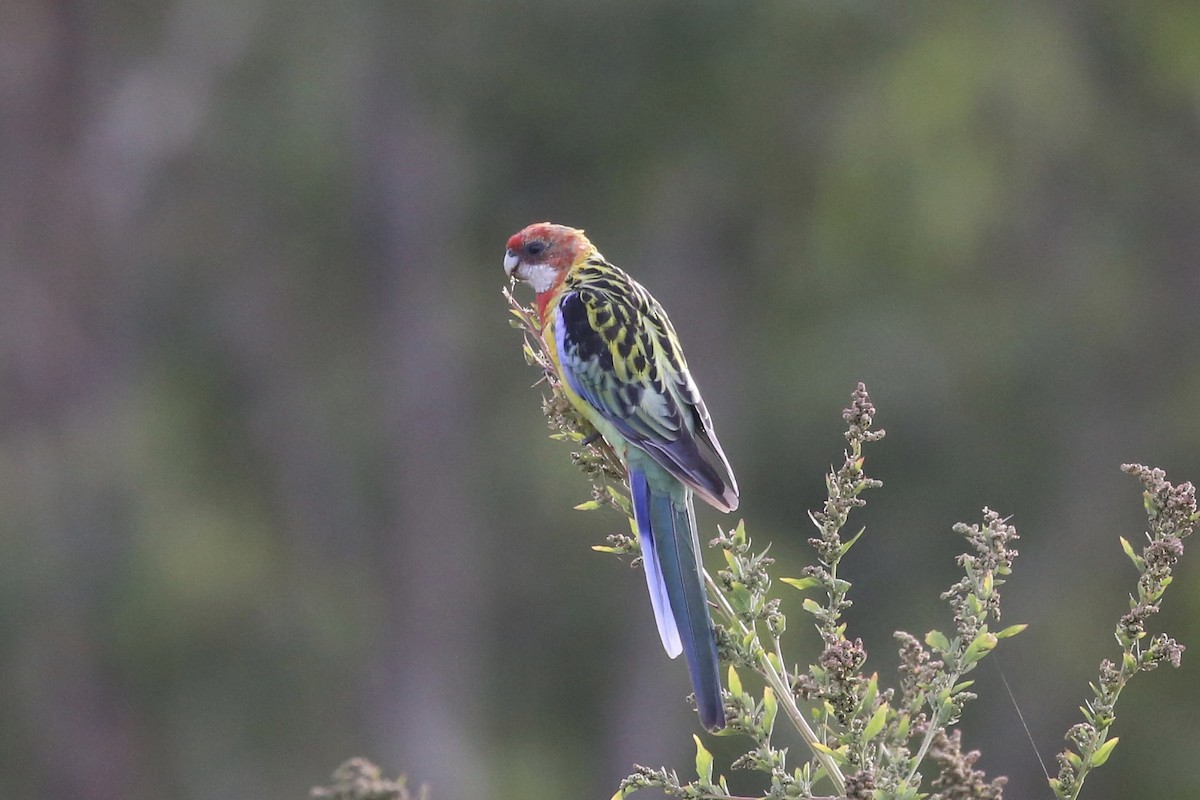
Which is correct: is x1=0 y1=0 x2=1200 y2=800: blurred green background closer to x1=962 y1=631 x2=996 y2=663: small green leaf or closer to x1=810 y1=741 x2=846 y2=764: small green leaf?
x1=962 y1=631 x2=996 y2=663: small green leaf

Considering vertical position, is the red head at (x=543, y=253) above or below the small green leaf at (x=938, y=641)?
above

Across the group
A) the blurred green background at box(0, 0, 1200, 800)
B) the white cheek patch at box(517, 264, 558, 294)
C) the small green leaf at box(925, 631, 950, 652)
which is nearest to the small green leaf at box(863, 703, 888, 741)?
the small green leaf at box(925, 631, 950, 652)

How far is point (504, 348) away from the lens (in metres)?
17.4

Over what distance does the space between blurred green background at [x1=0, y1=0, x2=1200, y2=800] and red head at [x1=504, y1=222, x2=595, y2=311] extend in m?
7.84

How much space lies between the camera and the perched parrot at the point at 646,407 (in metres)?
3.46

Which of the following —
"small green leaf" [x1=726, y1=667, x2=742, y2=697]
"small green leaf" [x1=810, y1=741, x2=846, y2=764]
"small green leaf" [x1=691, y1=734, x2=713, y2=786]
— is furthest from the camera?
"small green leaf" [x1=726, y1=667, x2=742, y2=697]

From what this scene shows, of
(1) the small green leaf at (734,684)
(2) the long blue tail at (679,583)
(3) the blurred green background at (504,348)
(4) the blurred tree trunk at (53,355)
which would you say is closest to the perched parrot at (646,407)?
(2) the long blue tail at (679,583)

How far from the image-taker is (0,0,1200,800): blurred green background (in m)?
13.9

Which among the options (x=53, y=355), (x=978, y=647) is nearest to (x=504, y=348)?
(x=53, y=355)

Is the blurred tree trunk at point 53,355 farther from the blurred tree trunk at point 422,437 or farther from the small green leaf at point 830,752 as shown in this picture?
the small green leaf at point 830,752

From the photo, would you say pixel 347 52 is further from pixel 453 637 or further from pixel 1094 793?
pixel 1094 793

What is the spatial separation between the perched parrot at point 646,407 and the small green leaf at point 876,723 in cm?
50

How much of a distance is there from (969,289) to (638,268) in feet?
10.8

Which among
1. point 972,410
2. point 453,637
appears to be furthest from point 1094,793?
point 453,637
